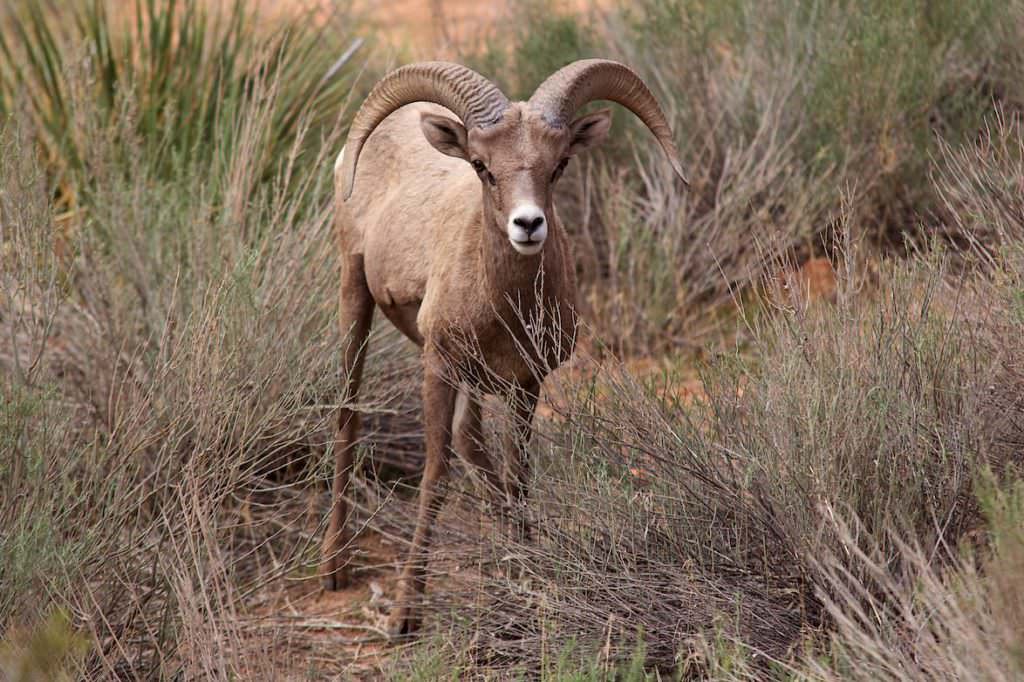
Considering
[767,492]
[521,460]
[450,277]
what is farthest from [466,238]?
[767,492]

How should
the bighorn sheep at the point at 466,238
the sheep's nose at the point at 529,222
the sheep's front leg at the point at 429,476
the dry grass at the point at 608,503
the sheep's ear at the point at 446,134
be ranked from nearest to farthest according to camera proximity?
1. the dry grass at the point at 608,503
2. the sheep's nose at the point at 529,222
3. the bighorn sheep at the point at 466,238
4. the sheep's ear at the point at 446,134
5. the sheep's front leg at the point at 429,476

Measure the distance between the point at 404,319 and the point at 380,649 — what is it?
1398 mm

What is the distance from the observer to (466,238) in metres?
5.25

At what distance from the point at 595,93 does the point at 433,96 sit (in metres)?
0.60

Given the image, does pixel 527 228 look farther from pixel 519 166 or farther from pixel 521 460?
pixel 521 460

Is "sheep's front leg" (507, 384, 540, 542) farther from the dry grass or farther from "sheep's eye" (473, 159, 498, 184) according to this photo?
"sheep's eye" (473, 159, 498, 184)

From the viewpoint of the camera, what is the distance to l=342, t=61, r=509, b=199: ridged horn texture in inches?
191

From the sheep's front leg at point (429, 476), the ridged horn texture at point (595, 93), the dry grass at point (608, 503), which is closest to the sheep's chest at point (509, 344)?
the sheep's front leg at point (429, 476)

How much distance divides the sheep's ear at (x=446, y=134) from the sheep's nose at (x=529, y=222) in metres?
0.66

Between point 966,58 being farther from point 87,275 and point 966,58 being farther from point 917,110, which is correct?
point 87,275

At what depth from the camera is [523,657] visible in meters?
4.45

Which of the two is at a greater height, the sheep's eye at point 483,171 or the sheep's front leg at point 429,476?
the sheep's eye at point 483,171

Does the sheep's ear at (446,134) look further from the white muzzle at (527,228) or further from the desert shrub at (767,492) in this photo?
the desert shrub at (767,492)

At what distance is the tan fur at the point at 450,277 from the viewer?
478 centimetres
